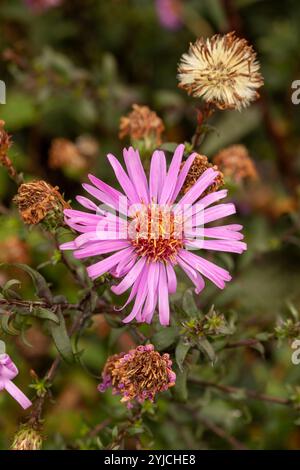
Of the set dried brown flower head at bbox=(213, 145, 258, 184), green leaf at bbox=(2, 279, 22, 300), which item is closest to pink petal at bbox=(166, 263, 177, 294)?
green leaf at bbox=(2, 279, 22, 300)

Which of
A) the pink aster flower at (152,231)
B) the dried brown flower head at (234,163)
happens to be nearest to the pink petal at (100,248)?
the pink aster flower at (152,231)

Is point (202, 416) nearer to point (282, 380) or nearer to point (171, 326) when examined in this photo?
point (282, 380)

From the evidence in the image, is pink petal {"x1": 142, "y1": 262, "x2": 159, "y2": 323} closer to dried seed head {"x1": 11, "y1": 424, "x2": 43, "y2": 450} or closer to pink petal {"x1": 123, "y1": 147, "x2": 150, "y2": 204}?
pink petal {"x1": 123, "y1": 147, "x2": 150, "y2": 204}

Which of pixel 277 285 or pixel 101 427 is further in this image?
pixel 277 285

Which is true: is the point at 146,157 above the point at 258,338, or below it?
above

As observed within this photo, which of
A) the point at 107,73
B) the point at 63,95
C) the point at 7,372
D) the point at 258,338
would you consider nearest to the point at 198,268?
the point at 258,338

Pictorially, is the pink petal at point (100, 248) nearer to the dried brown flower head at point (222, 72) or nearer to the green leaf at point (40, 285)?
the green leaf at point (40, 285)

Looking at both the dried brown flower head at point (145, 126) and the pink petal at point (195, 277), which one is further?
the dried brown flower head at point (145, 126)
